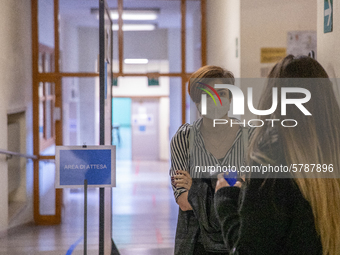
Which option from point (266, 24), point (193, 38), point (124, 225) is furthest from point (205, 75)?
point (193, 38)

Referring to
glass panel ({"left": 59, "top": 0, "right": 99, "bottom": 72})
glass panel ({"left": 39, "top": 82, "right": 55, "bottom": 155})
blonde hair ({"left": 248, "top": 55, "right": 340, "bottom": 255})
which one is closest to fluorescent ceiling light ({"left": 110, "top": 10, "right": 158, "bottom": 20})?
glass panel ({"left": 59, "top": 0, "right": 99, "bottom": 72})

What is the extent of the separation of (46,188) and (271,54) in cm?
345

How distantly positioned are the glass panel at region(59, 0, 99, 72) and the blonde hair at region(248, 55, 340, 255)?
4559mm

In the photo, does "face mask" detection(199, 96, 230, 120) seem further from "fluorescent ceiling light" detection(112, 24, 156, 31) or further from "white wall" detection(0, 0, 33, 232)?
"fluorescent ceiling light" detection(112, 24, 156, 31)

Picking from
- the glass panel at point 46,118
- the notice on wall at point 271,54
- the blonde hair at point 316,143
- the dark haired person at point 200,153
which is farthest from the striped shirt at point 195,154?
the glass panel at point 46,118

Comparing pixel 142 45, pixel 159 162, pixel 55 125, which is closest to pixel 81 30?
pixel 142 45

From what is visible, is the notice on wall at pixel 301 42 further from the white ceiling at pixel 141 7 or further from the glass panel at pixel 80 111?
the glass panel at pixel 80 111

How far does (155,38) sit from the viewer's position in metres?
5.32

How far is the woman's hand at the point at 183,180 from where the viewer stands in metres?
1.62

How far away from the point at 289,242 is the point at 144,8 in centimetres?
468

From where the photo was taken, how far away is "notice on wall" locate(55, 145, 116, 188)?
2115mm

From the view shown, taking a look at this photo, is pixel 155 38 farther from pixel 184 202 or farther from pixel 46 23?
pixel 184 202

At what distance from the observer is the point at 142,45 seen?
208 inches

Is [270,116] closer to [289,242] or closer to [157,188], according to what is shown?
[289,242]
